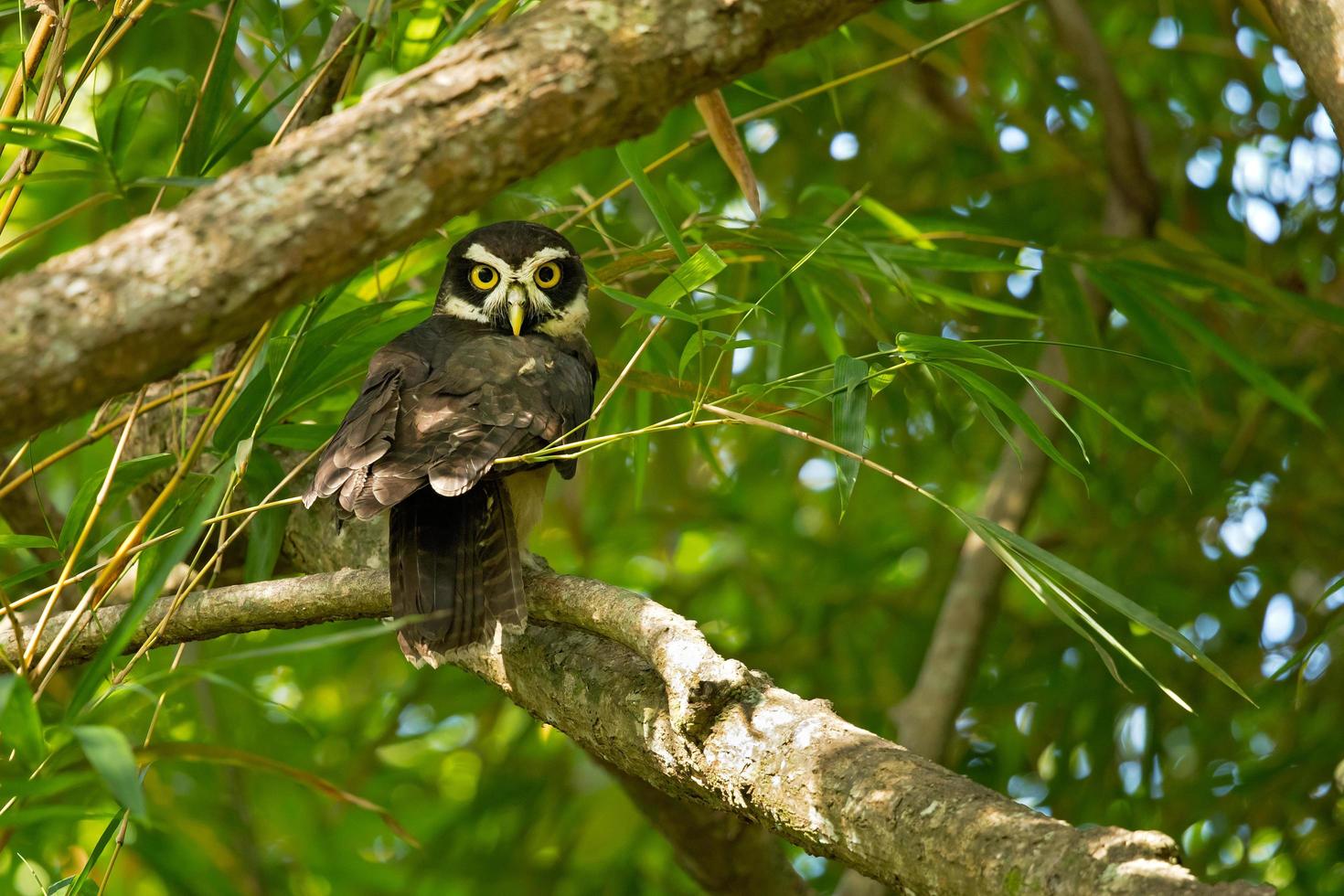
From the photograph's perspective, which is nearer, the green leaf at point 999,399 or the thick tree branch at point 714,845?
the green leaf at point 999,399

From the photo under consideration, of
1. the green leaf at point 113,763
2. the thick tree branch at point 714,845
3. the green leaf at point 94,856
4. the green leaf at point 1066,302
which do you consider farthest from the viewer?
the green leaf at point 1066,302

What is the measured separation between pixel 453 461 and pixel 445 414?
212 millimetres

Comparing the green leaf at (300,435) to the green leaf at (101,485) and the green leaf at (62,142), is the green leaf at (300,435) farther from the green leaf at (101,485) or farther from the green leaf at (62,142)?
the green leaf at (62,142)

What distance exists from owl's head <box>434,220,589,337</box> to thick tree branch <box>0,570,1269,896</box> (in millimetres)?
1112

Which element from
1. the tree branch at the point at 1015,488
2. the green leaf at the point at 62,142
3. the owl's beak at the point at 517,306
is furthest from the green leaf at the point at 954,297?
the green leaf at the point at 62,142

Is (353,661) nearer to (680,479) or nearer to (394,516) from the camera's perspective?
(680,479)

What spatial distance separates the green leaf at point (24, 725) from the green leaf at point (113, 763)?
141 mm

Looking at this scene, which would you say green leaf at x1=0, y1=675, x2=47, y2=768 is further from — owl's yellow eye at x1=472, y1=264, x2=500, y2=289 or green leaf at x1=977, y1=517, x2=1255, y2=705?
owl's yellow eye at x1=472, y1=264, x2=500, y2=289

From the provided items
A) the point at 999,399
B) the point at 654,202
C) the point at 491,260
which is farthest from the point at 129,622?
the point at 491,260

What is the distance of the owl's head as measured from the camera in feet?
12.0

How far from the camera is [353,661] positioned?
201 inches

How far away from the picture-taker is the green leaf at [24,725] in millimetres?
1803

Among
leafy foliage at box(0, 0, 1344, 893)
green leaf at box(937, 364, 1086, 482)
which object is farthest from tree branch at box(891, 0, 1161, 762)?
green leaf at box(937, 364, 1086, 482)

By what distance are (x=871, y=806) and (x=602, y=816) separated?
313 cm
